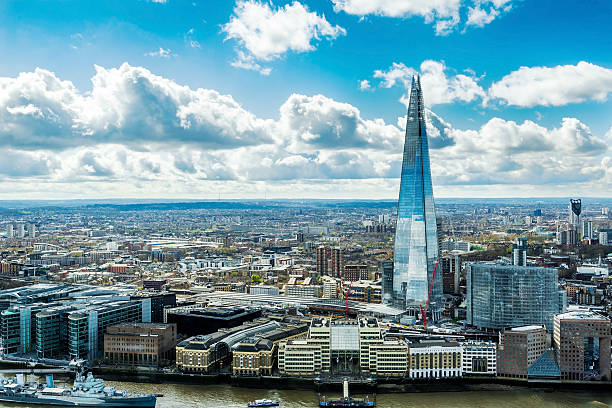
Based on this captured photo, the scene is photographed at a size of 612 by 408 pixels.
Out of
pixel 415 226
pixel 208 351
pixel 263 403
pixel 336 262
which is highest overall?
pixel 415 226

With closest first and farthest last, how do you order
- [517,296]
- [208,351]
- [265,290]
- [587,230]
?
[208,351] → [517,296] → [265,290] → [587,230]

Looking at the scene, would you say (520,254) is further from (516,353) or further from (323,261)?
(323,261)

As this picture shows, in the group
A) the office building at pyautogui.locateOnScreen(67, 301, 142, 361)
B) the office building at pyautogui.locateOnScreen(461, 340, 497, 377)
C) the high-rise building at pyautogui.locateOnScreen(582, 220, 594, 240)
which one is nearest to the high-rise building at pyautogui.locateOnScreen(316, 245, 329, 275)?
the office building at pyautogui.locateOnScreen(67, 301, 142, 361)

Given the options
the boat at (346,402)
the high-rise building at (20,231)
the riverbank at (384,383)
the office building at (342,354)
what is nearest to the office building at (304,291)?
the office building at (342,354)

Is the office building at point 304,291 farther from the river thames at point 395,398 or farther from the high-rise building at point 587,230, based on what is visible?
the high-rise building at point 587,230

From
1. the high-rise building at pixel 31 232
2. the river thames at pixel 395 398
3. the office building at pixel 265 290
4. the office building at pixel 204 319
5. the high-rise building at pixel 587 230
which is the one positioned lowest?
the river thames at pixel 395 398

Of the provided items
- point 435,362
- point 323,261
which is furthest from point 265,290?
point 435,362

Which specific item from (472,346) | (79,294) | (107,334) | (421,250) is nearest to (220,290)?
(79,294)
